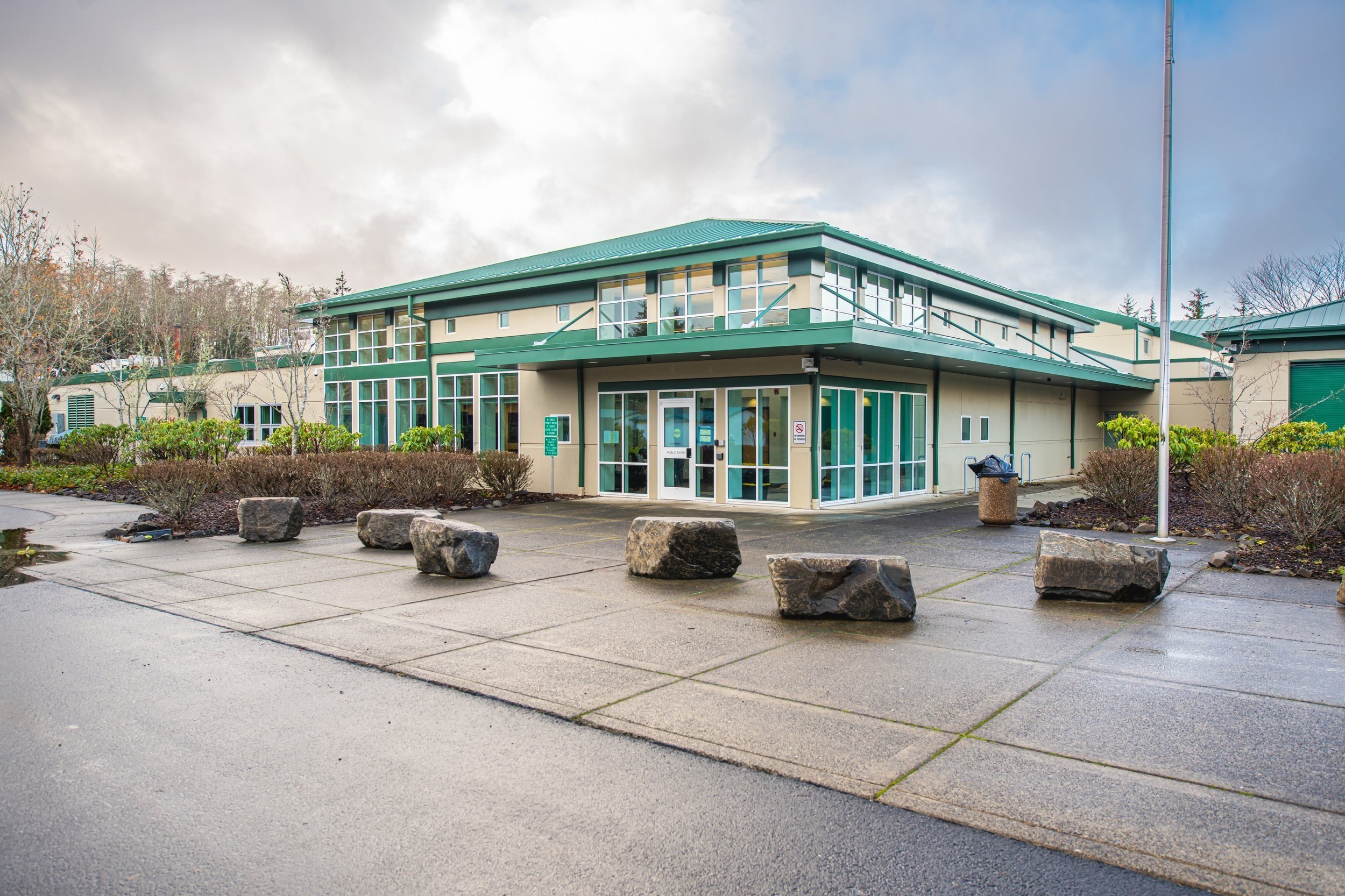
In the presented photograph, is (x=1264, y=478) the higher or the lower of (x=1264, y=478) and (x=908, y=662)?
the higher

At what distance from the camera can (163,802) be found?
391cm

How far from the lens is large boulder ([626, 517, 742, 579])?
9430 millimetres

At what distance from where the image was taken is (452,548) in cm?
954

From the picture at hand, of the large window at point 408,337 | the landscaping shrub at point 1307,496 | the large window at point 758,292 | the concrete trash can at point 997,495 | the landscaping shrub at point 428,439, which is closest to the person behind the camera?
the landscaping shrub at point 1307,496

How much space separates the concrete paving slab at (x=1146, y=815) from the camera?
329cm

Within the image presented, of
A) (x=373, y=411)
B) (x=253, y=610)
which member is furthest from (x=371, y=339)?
(x=253, y=610)

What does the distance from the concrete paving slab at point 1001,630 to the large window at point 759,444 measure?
10.3 m

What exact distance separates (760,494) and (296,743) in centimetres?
1447

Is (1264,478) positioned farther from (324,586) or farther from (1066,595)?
(324,586)

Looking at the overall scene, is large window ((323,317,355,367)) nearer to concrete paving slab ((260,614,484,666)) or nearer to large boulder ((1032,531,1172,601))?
concrete paving slab ((260,614,484,666))

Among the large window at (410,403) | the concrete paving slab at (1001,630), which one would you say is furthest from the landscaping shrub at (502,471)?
the concrete paving slab at (1001,630)

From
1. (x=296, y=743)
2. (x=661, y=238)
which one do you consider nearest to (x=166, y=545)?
(x=296, y=743)

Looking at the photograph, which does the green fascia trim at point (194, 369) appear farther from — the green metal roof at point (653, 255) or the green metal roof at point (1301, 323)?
the green metal roof at point (1301, 323)

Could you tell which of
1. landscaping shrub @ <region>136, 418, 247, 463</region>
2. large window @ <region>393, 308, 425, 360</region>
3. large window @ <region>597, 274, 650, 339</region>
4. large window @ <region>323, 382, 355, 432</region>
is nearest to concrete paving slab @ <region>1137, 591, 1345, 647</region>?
large window @ <region>597, 274, 650, 339</region>
